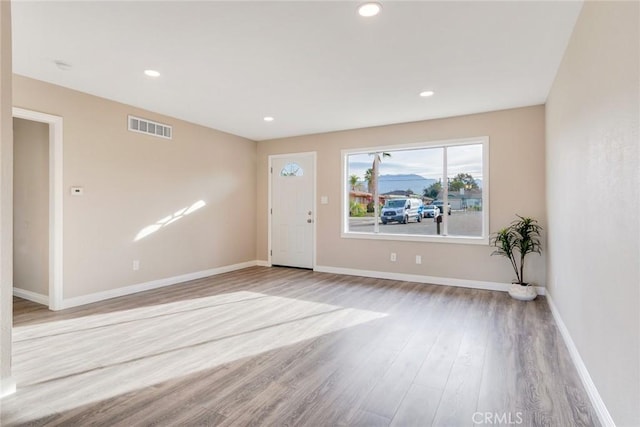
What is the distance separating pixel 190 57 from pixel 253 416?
2874 mm

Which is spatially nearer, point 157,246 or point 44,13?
point 44,13

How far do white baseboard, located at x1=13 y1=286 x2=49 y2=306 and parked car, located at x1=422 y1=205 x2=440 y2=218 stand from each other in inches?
199

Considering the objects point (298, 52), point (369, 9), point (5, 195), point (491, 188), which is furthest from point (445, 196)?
point (5, 195)

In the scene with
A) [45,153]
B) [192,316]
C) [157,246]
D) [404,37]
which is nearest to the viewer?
[404,37]

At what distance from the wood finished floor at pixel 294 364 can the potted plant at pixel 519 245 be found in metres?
0.22

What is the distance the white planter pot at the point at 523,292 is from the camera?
395 centimetres

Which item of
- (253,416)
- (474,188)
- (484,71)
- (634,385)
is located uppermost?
(484,71)

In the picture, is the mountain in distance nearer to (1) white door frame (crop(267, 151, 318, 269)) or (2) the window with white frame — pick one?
(2) the window with white frame

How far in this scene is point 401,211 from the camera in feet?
17.5

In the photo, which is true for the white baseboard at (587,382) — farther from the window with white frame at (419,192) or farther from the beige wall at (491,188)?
the window with white frame at (419,192)

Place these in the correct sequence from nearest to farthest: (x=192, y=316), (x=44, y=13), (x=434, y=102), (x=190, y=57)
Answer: (x=44, y=13) < (x=190, y=57) < (x=192, y=316) < (x=434, y=102)

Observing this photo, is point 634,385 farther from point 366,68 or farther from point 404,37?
point 366,68

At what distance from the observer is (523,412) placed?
184 cm

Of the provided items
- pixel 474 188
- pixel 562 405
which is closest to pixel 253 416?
pixel 562 405
